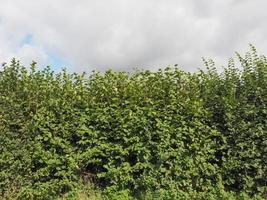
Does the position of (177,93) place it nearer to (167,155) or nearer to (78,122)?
(167,155)

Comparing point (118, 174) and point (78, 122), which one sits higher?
point (78, 122)

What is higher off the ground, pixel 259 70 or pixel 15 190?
pixel 259 70

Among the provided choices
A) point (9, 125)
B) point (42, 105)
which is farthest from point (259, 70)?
point (9, 125)

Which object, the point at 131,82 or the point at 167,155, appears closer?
the point at 167,155

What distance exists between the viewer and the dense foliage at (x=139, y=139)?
10.3 meters

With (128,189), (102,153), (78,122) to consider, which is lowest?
(128,189)

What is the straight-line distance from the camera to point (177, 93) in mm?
10602

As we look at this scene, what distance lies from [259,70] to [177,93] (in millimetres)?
1869

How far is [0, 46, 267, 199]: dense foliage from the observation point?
405 inches

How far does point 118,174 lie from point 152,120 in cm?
133

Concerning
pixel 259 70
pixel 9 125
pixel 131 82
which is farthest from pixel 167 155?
pixel 9 125

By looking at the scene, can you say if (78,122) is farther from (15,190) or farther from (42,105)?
(15,190)

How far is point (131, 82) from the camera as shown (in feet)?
35.7

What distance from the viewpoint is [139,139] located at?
33.9ft
